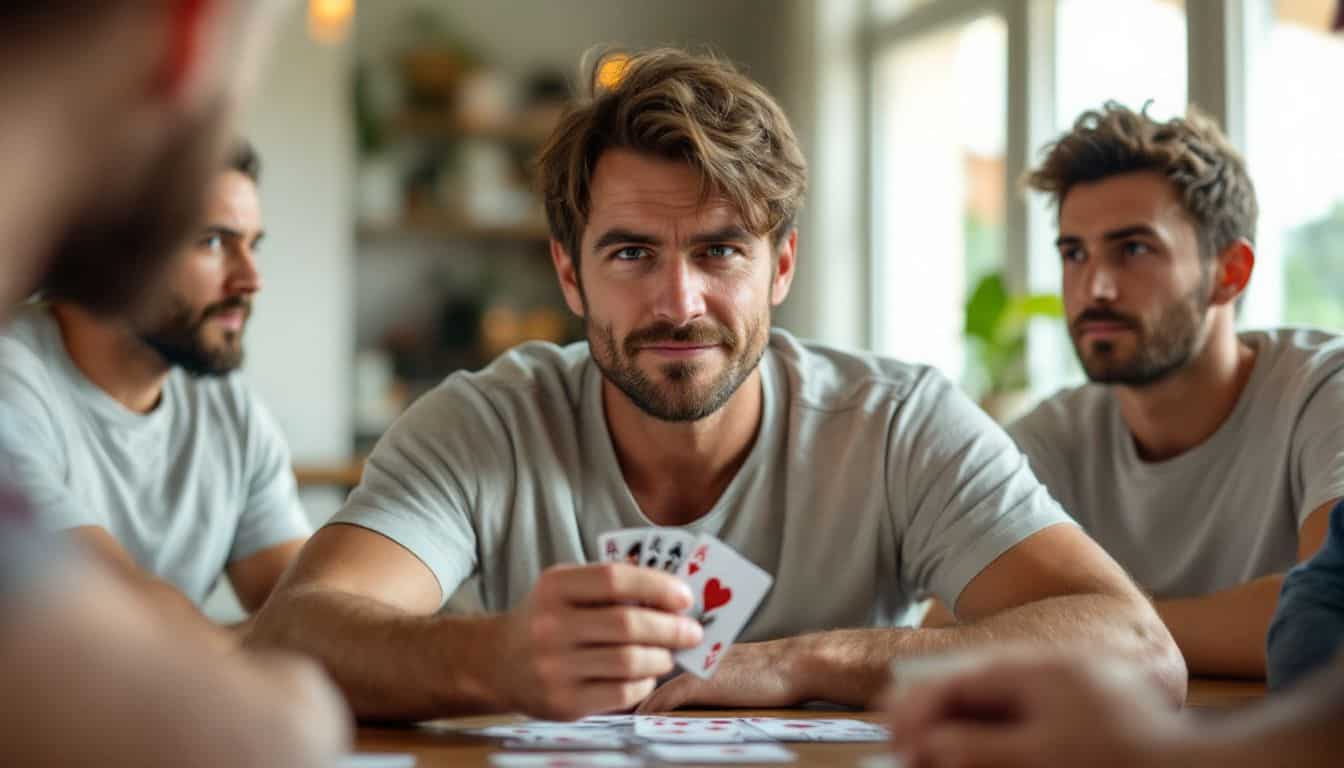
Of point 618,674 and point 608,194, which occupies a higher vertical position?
point 608,194

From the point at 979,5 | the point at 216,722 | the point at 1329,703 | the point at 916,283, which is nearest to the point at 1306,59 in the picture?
the point at 979,5

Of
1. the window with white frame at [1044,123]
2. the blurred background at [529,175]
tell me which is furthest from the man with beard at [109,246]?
the blurred background at [529,175]

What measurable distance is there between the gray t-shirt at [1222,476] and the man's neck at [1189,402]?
0.04 m

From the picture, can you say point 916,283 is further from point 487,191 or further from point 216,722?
point 216,722

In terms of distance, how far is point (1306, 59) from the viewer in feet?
12.7

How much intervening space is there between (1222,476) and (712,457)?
3.41ft

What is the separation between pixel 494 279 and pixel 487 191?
47cm

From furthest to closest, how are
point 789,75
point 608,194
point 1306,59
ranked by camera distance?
1. point 789,75
2. point 1306,59
3. point 608,194

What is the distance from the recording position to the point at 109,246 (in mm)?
700

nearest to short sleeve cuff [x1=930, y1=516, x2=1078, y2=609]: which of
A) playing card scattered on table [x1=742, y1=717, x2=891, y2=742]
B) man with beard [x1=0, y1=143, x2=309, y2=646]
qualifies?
playing card scattered on table [x1=742, y1=717, x2=891, y2=742]

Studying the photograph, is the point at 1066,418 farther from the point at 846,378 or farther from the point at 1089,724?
the point at 1089,724

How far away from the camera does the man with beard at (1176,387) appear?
239 cm

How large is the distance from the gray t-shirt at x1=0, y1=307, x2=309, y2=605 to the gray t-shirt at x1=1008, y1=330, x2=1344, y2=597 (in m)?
1.56

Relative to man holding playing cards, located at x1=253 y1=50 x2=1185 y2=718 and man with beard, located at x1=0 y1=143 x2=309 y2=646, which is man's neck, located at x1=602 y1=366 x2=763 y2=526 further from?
man with beard, located at x1=0 y1=143 x2=309 y2=646
